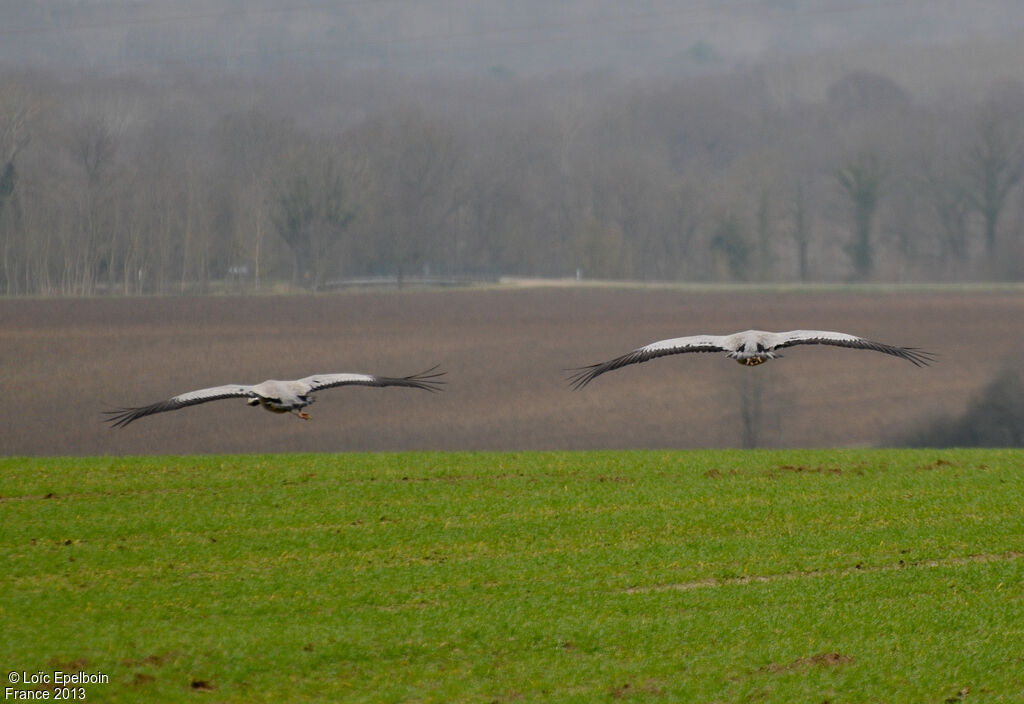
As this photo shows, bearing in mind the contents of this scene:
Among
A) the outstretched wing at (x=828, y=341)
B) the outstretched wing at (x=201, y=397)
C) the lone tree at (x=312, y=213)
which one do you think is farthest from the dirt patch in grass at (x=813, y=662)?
the lone tree at (x=312, y=213)

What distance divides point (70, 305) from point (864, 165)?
47.0 metres

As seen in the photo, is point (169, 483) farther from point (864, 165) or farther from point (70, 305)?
point (864, 165)

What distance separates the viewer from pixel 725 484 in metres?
21.5

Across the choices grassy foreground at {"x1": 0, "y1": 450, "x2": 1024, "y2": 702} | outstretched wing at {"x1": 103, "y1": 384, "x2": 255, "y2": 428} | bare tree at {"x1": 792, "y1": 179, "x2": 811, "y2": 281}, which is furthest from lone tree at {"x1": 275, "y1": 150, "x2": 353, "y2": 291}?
outstretched wing at {"x1": 103, "y1": 384, "x2": 255, "y2": 428}

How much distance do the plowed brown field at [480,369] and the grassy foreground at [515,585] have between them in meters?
37.2

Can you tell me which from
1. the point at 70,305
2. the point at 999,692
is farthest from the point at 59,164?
the point at 999,692

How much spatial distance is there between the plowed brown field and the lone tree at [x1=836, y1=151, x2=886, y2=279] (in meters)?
2.83

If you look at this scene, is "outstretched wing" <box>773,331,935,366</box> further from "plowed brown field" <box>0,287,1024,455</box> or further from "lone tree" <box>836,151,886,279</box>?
"lone tree" <box>836,151,886,279</box>

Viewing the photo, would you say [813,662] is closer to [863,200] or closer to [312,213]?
[312,213]

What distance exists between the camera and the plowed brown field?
59.3m

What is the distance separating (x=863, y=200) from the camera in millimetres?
79375

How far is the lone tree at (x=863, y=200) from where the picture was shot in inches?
3081

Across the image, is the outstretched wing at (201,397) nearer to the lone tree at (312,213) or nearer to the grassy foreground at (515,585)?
the grassy foreground at (515,585)

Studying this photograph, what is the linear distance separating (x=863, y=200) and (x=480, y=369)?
27.3 meters
